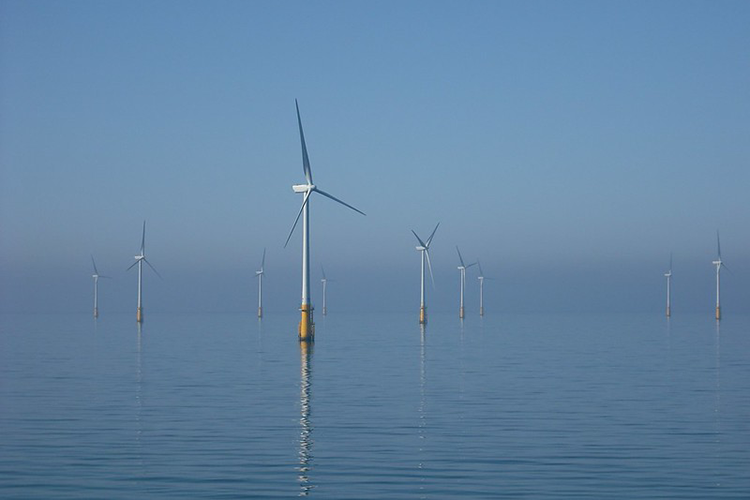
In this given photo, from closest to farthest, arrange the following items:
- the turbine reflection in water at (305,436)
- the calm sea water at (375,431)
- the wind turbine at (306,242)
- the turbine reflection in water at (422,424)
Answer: the calm sea water at (375,431) < the turbine reflection in water at (305,436) < the turbine reflection in water at (422,424) < the wind turbine at (306,242)

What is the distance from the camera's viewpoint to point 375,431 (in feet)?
107

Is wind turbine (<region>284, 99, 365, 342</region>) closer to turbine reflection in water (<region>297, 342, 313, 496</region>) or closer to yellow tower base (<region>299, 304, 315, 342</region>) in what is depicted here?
yellow tower base (<region>299, 304, 315, 342</region>)

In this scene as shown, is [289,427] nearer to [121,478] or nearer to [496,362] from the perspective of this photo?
[121,478]

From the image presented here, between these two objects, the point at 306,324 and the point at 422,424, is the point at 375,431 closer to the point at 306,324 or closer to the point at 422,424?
the point at 422,424

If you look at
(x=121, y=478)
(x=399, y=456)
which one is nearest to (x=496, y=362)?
(x=399, y=456)

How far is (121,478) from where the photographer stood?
78.9ft

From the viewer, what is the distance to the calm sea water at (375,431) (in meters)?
23.4

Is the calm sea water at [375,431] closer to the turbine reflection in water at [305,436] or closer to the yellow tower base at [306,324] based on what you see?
the turbine reflection in water at [305,436]

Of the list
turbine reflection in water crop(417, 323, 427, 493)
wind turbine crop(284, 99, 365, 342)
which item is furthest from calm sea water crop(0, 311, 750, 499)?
wind turbine crop(284, 99, 365, 342)

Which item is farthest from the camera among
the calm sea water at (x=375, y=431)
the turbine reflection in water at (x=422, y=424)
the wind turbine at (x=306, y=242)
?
the wind turbine at (x=306, y=242)

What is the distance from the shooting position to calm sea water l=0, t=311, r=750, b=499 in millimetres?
23375

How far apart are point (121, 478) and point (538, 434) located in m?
13.1

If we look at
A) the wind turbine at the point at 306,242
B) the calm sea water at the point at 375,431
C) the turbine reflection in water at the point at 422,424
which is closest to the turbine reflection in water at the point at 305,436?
Result: the calm sea water at the point at 375,431

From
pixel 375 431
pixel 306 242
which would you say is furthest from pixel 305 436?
pixel 306 242
